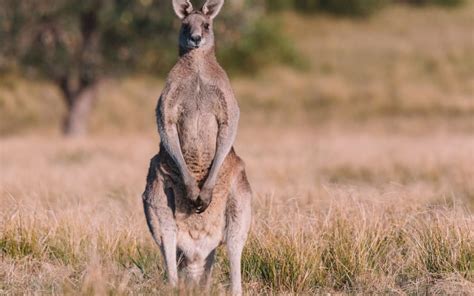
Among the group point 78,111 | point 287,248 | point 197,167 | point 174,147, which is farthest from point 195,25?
point 78,111

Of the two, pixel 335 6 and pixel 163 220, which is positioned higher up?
pixel 163 220

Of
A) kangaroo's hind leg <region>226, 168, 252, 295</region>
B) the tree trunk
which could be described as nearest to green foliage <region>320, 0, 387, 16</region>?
the tree trunk

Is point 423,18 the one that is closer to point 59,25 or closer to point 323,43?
point 323,43

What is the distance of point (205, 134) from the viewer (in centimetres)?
606

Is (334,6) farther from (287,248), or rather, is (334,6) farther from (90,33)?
(287,248)

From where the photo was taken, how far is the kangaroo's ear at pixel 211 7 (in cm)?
621

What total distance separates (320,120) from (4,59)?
10232mm

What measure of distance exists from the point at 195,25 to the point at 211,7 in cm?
29

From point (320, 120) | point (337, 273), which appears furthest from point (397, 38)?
point (337, 273)

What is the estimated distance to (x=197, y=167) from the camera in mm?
6074

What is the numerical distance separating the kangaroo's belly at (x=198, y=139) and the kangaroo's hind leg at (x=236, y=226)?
0.25m

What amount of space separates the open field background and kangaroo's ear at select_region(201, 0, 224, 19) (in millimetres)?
1707

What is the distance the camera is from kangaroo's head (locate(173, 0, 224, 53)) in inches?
237

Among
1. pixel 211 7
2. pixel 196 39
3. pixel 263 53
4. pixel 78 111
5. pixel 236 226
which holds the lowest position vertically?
pixel 263 53
